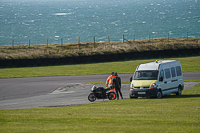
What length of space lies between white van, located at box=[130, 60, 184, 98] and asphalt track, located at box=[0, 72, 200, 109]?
96.3 inches

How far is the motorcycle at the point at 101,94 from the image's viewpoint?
2119 centimetres

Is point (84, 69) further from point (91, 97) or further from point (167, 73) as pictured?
point (167, 73)

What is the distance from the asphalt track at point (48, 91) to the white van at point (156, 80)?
8.03 feet

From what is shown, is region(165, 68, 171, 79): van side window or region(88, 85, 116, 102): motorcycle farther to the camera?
region(165, 68, 171, 79): van side window

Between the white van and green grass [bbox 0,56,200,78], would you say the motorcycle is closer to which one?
the white van

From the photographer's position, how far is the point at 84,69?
140 feet

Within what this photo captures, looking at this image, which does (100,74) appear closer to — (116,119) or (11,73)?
(11,73)

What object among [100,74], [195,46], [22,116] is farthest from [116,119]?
[195,46]

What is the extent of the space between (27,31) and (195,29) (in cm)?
6099

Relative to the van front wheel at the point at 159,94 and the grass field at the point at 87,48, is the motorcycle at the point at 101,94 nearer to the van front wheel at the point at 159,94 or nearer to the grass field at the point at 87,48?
the van front wheel at the point at 159,94

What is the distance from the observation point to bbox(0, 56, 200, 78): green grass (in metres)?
39.4

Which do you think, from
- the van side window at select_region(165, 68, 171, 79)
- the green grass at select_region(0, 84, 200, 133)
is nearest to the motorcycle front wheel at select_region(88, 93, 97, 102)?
the van side window at select_region(165, 68, 171, 79)

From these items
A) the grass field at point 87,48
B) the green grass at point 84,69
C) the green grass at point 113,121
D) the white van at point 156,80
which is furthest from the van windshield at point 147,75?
the grass field at point 87,48

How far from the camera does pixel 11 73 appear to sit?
4066 cm
